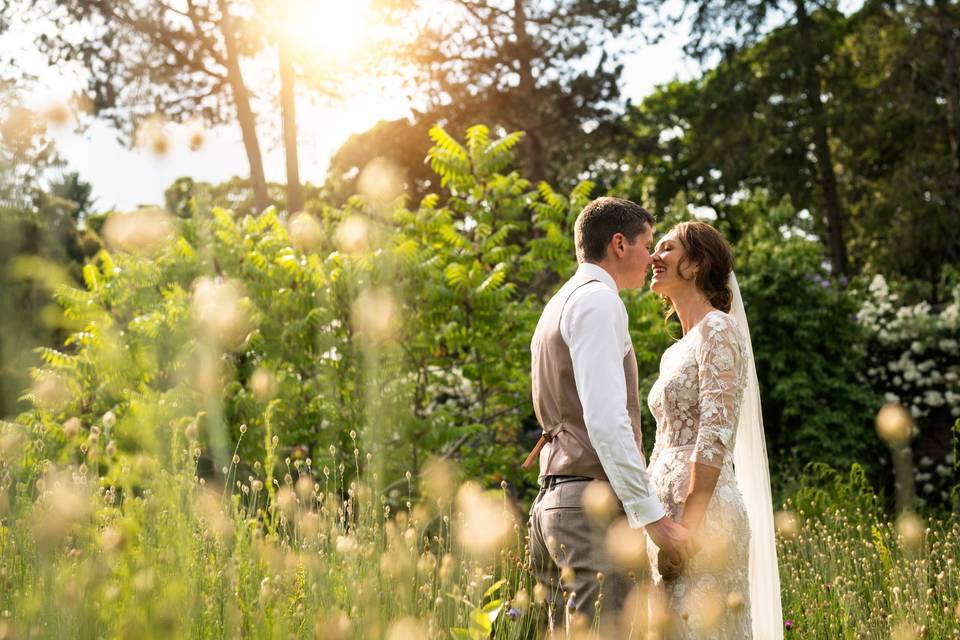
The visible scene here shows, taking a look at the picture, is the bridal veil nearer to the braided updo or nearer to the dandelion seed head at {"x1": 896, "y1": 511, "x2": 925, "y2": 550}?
the braided updo

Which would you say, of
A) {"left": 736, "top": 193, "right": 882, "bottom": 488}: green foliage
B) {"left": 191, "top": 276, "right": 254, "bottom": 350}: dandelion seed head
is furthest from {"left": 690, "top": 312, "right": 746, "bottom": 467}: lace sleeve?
{"left": 736, "top": 193, "right": 882, "bottom": 488}: green foliage

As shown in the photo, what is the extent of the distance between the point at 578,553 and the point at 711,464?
63cm

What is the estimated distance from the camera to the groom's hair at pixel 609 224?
3.36m

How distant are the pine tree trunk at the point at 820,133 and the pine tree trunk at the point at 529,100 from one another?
6.71 m

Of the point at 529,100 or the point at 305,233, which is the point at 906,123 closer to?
the point at 529,100

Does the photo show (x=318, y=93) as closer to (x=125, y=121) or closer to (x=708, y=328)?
(x=125, y=121)

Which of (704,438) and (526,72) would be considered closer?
(704,438)

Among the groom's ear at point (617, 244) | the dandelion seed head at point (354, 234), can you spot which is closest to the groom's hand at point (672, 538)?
the groom's ear at point (617, 244)

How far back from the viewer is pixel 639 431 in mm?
3375

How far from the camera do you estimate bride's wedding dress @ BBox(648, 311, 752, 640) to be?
339cm

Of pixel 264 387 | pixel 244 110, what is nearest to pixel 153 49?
pixel 244 110

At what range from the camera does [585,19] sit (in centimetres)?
1802

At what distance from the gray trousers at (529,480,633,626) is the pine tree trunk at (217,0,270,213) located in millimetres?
11785

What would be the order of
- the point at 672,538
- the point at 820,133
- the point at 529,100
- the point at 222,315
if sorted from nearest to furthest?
the point at 672,538
the point at 222,315
the point at 529,100
the point at 820,133
